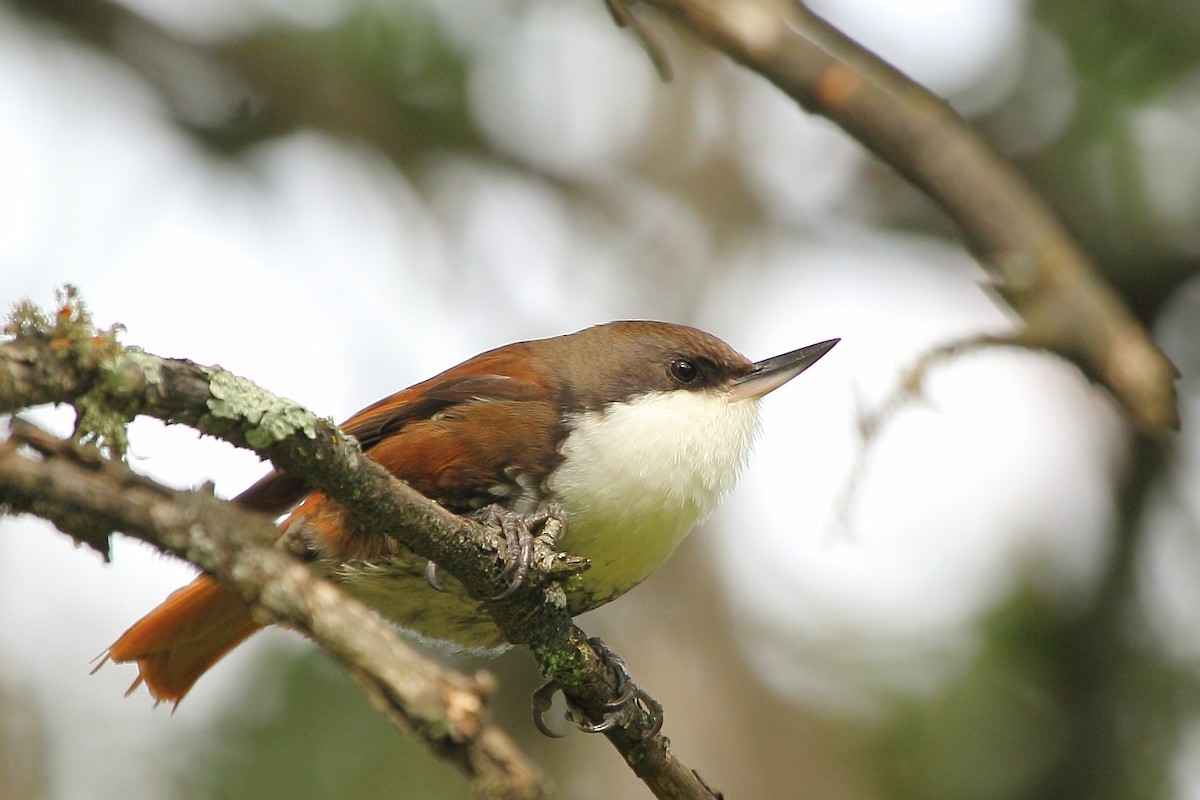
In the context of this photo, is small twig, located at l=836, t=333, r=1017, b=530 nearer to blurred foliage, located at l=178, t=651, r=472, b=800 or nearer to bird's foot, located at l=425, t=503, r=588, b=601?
bird's foot, located at l=425, t=503, r=588, b=601

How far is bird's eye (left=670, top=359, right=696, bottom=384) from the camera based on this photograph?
4043 mm

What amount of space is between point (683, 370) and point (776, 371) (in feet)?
1.08

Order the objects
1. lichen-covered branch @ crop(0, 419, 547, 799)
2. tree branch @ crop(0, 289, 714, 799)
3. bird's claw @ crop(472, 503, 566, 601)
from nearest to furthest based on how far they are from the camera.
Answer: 1. lichen-covered branch @ crop(0, 419, 547, 799)
2. tree branch @ crop(0, 289, 714, 799)
3. bird's claw @ crop(472, 503, 566, 601)

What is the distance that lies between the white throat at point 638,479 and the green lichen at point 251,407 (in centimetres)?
144

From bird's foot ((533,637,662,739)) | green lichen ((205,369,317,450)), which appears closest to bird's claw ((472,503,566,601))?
bird's foot ((533,637,662,739))

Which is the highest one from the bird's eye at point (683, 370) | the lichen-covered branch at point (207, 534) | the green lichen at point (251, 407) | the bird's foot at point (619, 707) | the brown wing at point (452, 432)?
the bird's eye at point (683, 370)

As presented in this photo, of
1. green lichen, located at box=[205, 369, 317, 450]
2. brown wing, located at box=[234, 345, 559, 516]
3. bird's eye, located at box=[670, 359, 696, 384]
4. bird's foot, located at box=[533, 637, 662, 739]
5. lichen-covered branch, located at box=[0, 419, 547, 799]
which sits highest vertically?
bird's eye, located at box=[670, 359, 696, 384]

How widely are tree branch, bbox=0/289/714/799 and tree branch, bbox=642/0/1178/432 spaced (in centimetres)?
132

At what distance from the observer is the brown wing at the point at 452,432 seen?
3332 millimetres

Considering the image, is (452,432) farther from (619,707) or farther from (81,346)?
(81,346)

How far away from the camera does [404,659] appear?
4.92 ft

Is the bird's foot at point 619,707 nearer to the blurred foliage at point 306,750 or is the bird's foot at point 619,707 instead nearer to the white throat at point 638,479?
the white throat at point 638,479

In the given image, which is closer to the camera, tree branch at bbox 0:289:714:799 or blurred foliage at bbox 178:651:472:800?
tree branch at bbox 0:289:714:799

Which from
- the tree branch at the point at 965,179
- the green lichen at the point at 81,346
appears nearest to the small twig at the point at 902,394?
the tree branch at the point at 965,179
